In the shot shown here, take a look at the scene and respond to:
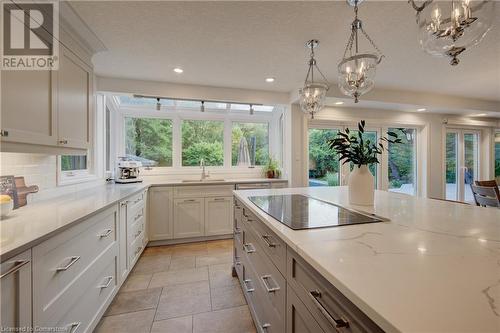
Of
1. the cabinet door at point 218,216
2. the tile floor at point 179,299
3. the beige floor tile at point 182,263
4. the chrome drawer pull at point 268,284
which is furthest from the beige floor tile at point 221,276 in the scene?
the chrome drawer pull at point 268,284

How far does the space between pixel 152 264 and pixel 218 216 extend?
1109mm

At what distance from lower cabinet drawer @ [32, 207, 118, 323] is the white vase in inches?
71.2

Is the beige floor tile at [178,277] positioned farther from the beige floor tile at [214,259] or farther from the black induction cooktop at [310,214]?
the black induction cooktop at [310,214]

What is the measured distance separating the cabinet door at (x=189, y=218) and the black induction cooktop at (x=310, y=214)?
1777 millimetres

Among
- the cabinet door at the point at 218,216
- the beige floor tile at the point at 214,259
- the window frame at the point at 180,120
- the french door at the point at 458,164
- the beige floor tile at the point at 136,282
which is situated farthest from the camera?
the french door at the point at 458,164

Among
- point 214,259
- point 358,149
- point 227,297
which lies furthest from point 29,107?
point 214,259

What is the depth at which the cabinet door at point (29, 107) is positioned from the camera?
1148mm

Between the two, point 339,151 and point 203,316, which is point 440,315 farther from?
point 203,316

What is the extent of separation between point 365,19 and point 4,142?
2.56 metres

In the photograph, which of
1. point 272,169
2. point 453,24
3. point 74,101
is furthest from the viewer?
point 272,169

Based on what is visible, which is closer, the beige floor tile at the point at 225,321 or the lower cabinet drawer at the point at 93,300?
the lower cabinet drawer at the point at 93,300

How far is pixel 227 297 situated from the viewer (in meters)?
1.92

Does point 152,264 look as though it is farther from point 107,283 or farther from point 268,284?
point 268,284

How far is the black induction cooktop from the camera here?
1110 mm
